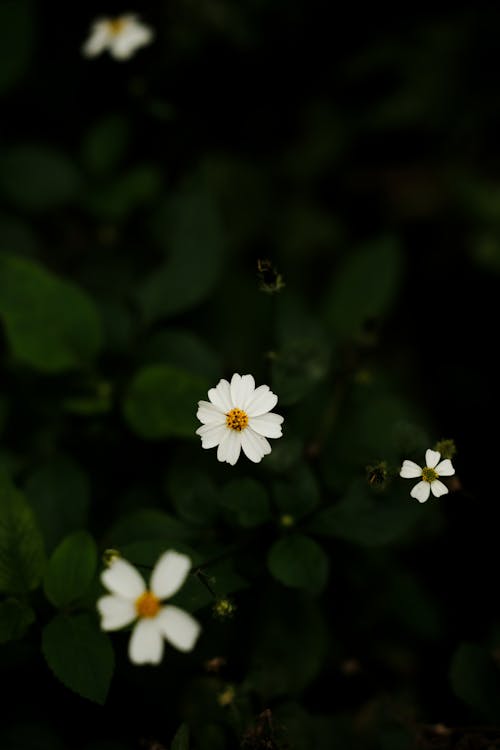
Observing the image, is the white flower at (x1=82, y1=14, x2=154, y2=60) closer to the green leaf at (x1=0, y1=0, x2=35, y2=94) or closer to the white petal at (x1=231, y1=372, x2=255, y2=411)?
the green leaf at (x1=0, y1=0, x2=35, y2=94)

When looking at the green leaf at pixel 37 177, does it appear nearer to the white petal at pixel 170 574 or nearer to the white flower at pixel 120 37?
the white flower at pixel 120 37

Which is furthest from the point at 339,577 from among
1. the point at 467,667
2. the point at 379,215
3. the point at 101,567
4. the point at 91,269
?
the point at 379,215

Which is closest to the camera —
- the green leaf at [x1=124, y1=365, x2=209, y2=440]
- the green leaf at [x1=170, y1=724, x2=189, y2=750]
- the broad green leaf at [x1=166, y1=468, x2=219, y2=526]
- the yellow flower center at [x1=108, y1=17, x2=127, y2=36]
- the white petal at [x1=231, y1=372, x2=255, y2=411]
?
the green leaf at [x1=170, y1=724, x2=189, y2=750]

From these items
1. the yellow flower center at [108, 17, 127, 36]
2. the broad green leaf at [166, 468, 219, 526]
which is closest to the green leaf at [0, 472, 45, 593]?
the broad green leaf at [166, 468, 219, 526]

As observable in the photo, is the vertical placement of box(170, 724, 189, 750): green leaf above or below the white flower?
below

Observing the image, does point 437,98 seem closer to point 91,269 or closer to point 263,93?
point 263,93

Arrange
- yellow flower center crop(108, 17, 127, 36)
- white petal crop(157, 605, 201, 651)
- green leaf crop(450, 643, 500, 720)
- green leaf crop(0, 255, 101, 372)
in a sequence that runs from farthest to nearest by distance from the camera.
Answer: yellow flower center crop(108, 17, 127, 36), green leaf crop(0, 255, 101, 372), green leaf crop(450, 643, 500, 720), white petal crop(157, 605, 201, 651)

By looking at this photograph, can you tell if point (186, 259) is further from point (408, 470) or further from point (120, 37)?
point (408, 470)
